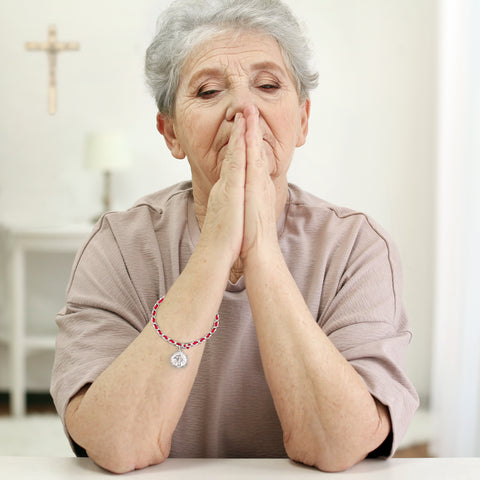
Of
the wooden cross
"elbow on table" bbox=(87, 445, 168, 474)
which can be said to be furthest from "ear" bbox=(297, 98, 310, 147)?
the wooden cross

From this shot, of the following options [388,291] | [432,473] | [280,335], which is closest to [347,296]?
[388,291]

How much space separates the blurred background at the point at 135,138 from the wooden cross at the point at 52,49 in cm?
5

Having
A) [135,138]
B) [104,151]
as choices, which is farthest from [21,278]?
[135,138]

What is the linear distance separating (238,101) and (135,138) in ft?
8.72

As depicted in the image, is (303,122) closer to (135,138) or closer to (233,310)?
(233,310)

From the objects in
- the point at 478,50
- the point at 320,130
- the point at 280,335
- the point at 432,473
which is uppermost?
the point at 478,50

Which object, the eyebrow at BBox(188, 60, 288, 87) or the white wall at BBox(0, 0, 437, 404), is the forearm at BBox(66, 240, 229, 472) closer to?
the eyebrow at BBox(188, 60, 288, 87)

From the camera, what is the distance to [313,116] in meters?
3.64

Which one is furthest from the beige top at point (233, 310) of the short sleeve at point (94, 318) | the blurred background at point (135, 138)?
the blurred background at point (135, 138)

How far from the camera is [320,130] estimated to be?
11.9ft

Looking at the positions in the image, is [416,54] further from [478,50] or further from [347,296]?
[347,296]

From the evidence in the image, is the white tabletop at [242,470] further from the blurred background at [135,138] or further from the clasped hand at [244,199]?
the blurred background at [135,138]

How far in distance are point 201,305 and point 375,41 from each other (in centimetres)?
300

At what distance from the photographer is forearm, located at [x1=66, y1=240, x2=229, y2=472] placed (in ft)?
3.02
